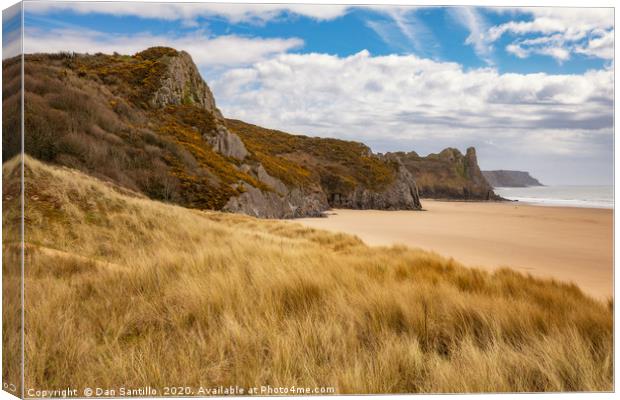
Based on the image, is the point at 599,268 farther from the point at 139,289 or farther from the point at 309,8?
the point at 139,289

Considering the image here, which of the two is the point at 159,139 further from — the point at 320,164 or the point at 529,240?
the point at 529,240

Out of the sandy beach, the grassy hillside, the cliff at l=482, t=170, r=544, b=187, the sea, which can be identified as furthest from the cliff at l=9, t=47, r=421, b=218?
the sea

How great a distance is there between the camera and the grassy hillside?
9.86 feet

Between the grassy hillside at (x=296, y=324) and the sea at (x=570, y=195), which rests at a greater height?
the sea at (x=570, y=195)

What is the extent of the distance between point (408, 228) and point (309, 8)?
3384 mm

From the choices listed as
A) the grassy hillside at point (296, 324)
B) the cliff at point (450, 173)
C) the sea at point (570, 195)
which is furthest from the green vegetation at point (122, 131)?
the sea at point (570, 195)

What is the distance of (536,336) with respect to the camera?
11.1ft

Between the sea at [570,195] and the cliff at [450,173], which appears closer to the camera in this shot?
the sea at [570,195]

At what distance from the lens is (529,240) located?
4.55m

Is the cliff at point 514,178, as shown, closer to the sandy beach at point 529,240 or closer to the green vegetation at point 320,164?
the sandy beach at point 529,240

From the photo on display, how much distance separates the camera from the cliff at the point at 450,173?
16.8ft

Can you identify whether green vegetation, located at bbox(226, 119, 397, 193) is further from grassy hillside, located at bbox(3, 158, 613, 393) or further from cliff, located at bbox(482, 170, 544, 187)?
grassy hillside, located at bbox(3, 158, 613, 393)

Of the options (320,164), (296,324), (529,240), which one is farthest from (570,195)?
(320,164)

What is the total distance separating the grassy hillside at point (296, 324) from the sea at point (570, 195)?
80 cm
